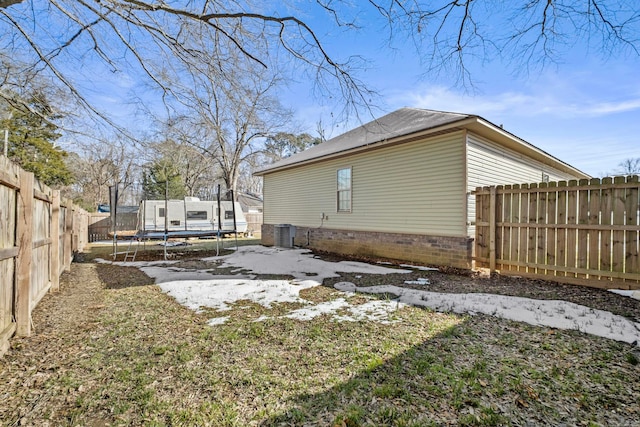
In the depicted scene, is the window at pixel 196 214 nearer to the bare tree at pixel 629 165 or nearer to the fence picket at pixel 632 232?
the fence picket at pixel 632 232

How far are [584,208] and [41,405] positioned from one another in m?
7.31

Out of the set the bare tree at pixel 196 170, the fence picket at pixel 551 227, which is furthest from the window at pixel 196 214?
the fence picket at pixel 551 227

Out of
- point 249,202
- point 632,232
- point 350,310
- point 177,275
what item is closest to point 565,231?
point 632,232

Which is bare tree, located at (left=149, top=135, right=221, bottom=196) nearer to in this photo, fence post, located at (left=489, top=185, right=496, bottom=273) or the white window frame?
the white window frame

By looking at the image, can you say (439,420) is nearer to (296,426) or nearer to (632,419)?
(296,426)

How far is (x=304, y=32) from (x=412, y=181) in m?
4.64

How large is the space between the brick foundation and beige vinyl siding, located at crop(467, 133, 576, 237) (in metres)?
0.57

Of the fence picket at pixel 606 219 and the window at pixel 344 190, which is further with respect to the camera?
the window at pixel 344 190

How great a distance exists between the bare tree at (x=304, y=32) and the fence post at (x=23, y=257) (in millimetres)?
2087

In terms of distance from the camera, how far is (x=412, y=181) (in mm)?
7781

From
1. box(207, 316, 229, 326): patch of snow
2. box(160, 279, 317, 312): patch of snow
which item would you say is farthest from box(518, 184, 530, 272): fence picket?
box(207, 316, 229, 326): patch of snow

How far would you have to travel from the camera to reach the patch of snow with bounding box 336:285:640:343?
3.33 m

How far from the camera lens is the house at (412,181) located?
6.86m

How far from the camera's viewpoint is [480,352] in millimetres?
2793
